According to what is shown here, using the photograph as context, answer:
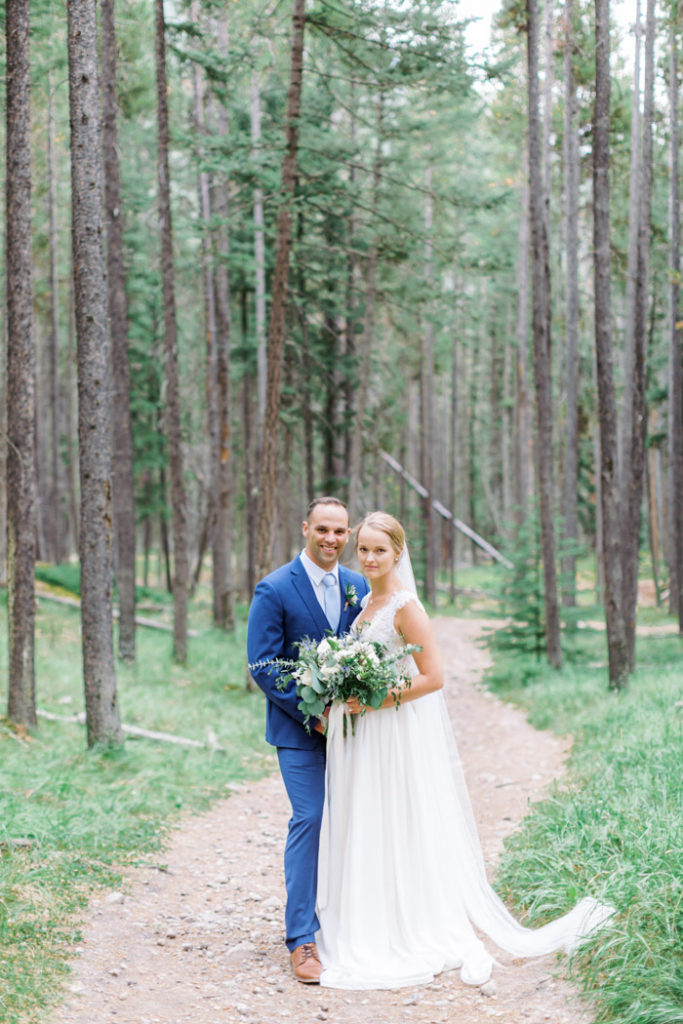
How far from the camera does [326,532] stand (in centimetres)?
496

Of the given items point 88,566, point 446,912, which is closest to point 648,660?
point 88,566

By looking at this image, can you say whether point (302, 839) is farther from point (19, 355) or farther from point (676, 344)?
point (676, 344)

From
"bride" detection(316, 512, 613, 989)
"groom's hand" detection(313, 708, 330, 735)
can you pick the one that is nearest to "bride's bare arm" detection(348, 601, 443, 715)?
"bride" detection(316, 512, 613, 989)

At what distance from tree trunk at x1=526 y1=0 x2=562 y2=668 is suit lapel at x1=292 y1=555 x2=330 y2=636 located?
9.49 meters

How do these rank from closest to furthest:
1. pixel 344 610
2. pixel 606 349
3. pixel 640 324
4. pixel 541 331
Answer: pixel 344 610, pixel 606 349, pixel 541 331, pixel 640 324

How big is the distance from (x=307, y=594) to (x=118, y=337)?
10.9m

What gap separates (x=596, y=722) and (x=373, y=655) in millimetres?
6067

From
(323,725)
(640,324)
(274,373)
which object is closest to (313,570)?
(323,725)

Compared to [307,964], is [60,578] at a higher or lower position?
lower

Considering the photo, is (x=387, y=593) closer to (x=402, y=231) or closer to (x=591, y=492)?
(x=402, y=231)

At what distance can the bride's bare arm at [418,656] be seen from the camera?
194 inches

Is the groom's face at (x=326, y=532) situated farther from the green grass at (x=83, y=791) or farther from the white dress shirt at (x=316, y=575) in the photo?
the green grass at (x=83, y=791)

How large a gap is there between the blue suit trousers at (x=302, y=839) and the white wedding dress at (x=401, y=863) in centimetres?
10

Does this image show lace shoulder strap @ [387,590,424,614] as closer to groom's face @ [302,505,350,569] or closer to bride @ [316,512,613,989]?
bride @ [316,512,613,989]
